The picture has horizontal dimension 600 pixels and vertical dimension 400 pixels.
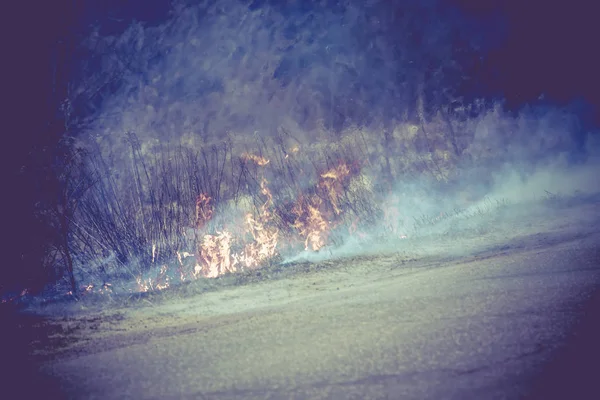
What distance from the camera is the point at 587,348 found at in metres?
2.69

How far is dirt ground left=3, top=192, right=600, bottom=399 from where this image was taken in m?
2.63

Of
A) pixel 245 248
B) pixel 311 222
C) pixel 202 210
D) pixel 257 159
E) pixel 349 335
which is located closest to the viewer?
pixel 349 335

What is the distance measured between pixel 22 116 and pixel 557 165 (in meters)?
14.3

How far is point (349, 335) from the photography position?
3484 millimetres

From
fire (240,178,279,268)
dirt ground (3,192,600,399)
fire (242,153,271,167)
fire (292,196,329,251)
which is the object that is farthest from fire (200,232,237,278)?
fire (242,153,271,167)

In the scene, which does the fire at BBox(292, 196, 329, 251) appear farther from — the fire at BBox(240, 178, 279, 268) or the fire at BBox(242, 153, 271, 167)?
the fire at BBox(242, 153, 271, 167)

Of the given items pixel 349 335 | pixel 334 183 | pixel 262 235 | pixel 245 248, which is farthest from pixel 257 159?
pixel 349 335

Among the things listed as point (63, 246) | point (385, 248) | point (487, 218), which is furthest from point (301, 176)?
point (63, 246)

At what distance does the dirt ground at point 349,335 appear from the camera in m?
2.63

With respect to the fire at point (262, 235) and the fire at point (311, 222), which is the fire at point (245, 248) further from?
the fire at point (311, 222)

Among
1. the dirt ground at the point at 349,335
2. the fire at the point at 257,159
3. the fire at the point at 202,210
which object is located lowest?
the dirt ground at the point at 349,335

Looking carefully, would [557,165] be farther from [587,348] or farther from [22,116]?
[22,116]

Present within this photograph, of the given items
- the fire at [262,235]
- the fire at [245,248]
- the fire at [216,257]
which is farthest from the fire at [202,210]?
the fire at [262,235]

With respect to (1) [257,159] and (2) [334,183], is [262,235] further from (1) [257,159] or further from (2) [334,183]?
(1) [257,159]
